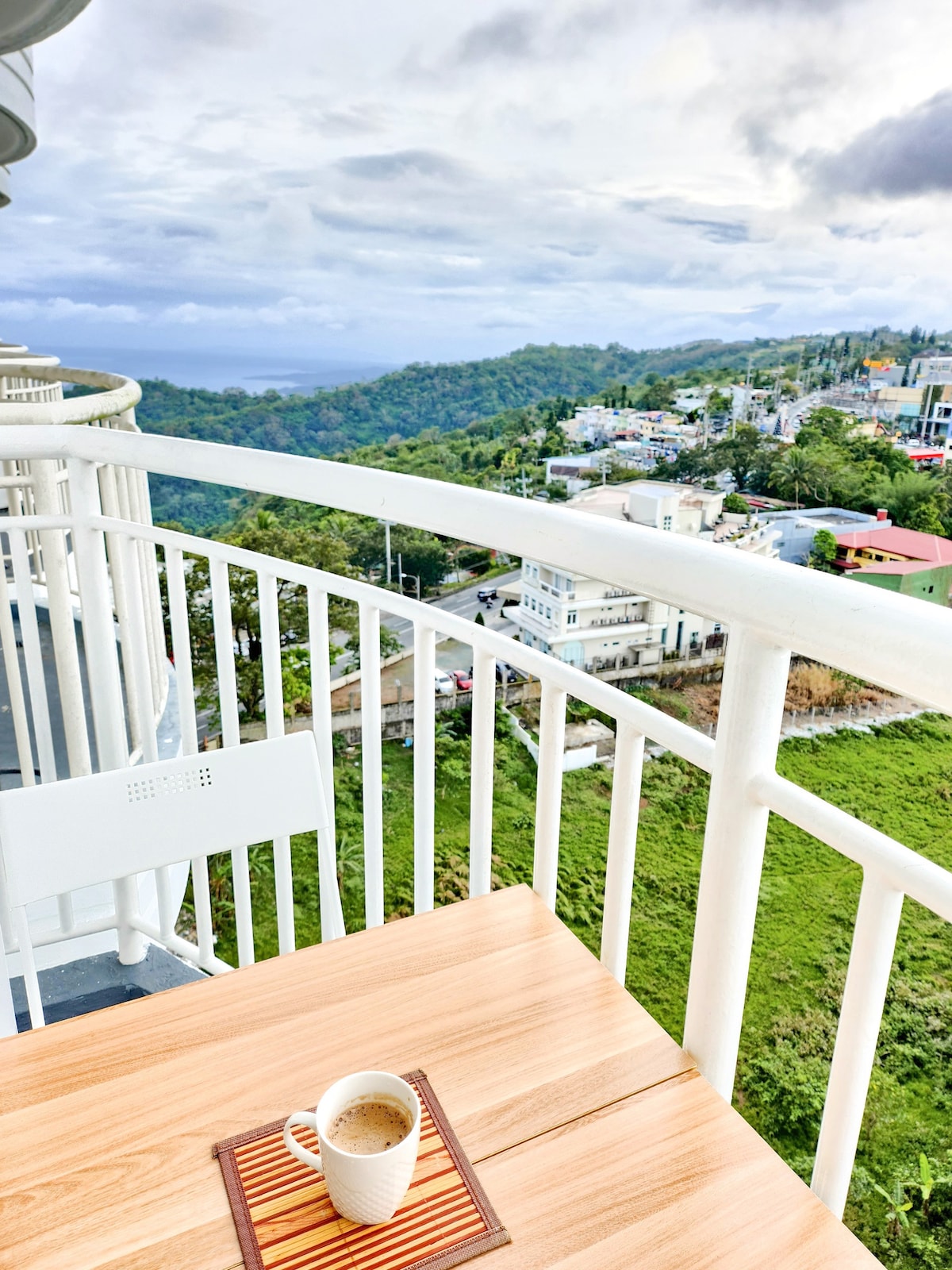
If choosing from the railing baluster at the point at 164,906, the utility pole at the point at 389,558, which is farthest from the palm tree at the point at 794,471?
the railing baluster at the point at 164,906

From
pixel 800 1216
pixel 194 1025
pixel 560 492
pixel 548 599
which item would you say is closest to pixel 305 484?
pixel 194 1025

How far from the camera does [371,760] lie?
4.63 feet

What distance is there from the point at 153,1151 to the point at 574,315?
21406 millimetres

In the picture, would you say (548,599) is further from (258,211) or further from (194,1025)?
(258,211)

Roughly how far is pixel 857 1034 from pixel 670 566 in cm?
41

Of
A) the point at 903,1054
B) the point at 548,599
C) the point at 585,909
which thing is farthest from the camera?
the point at 903,1054

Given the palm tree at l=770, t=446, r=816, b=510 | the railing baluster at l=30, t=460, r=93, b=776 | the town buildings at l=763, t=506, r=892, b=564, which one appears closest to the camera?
the railing baluster at l=30, t=460, r=93, b=776

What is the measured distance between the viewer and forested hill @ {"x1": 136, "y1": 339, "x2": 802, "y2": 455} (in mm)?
7645

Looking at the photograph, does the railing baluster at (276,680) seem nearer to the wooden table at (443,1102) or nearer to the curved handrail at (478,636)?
the curved handrail at (478,636)

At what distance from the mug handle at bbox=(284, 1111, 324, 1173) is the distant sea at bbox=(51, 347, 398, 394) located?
16.1 feet

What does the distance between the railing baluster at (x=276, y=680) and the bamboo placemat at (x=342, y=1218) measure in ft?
2.52

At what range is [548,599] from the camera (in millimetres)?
2506

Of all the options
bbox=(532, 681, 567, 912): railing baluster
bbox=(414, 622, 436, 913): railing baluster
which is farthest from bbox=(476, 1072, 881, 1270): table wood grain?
bbox=(414, 622, 436, 913): railing baluster

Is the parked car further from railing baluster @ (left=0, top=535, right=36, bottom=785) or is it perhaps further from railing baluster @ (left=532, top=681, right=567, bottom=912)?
railing baluster @ (left=0, top=535, right=36, bottom=785)
